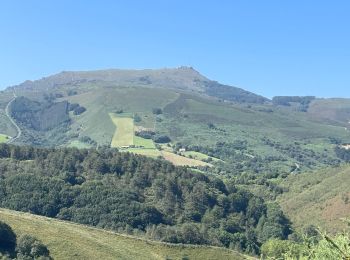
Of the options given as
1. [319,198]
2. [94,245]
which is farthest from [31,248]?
[319,198]

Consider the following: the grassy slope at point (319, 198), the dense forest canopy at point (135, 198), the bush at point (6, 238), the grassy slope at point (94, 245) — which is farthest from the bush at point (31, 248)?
the grassy slope at point (319, 198)

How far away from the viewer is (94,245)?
84.4 metres

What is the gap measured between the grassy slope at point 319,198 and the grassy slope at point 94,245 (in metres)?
52.2

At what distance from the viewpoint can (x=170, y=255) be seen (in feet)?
300

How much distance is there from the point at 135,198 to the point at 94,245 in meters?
56.4

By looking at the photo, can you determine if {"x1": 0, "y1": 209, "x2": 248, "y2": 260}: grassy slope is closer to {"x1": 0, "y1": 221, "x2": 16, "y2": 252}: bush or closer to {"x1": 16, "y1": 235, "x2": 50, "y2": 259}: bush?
{"x1": 16, "y1": 235, "x2": 50, "y2": 259}: bush

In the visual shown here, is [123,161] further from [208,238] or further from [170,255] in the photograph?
[170,255]

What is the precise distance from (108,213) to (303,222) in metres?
59.7

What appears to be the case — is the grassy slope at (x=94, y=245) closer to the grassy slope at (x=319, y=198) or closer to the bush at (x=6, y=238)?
the bush at (x=6, y=238)

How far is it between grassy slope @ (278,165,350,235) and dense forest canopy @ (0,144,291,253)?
7.87 metres

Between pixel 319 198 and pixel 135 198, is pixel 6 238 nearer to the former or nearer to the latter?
pixel 135 198

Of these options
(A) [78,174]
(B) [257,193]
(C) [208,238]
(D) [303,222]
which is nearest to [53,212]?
(A) [78,174]

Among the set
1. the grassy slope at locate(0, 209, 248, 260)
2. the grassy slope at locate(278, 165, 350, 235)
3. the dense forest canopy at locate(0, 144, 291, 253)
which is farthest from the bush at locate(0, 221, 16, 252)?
the grassy slope at locate(278, 165, 350, 235)

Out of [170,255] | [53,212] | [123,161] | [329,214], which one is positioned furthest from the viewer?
[123,161]
